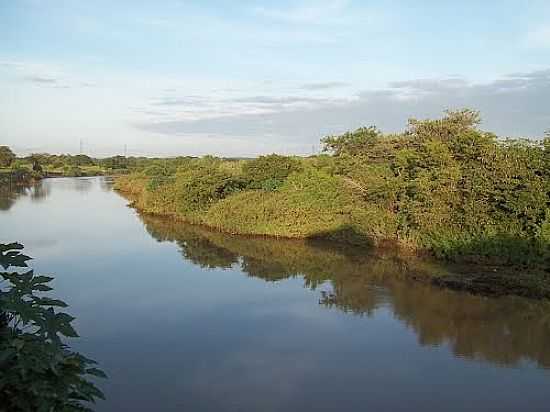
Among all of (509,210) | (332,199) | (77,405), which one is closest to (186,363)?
(77,405)

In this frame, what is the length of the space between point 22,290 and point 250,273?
10.1 meters

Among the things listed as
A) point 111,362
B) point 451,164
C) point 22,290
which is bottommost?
point 111,362

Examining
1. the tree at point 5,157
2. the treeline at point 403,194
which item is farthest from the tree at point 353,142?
the tree at point 5,157

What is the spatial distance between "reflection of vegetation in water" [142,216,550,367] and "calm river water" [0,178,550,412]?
37 mm

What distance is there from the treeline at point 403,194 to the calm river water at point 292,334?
5.01ft

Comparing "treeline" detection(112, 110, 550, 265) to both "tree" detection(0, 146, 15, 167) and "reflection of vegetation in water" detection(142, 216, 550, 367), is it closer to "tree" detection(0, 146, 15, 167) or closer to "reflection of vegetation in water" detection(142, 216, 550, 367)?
"reflection of vegetation in water" detection(142, 216, 550, 367)

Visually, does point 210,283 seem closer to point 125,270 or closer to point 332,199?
point 125,270

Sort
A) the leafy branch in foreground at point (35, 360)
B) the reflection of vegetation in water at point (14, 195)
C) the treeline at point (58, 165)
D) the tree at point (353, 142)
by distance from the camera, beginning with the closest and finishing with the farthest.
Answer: the leafy branch in foreground at point (35, 360)
the tree at point (353, 142)
the reflection of vegetation in water at point (14, 195)
the treeline at point (58, 165)

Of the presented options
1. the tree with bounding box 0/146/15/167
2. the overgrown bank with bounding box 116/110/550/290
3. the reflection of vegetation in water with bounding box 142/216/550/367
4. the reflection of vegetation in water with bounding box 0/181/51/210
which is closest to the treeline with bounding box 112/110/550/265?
the overgrown bank with bounding box 116/110/550/290

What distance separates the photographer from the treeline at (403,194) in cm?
1148

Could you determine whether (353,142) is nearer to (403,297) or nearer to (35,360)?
(403,297)

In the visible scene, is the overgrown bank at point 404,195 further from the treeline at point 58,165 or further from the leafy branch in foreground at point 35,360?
the treeline at point 58,165

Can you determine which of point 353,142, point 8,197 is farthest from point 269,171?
point 8,197

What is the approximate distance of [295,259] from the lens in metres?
13.5
